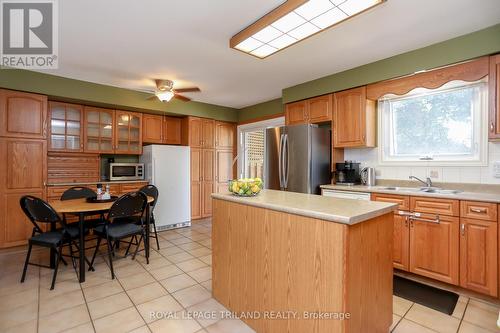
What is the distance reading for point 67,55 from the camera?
9.71 ft

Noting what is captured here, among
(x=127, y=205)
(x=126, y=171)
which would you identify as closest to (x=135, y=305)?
(x=127, y=205)

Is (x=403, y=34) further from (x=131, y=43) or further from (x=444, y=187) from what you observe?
(x=131, y=43)

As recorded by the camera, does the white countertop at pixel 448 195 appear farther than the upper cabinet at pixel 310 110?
No

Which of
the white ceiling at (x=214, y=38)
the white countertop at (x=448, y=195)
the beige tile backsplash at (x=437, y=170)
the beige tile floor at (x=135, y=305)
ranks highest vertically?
the white ceiling at (x=214, y=38)

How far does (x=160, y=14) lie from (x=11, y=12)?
1301 millimetres

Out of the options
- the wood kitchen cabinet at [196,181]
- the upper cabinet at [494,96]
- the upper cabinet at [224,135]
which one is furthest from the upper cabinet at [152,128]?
the upper cabinet at [494,96]

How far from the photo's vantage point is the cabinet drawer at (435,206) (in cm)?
236

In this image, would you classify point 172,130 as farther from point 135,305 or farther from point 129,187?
point 135,305

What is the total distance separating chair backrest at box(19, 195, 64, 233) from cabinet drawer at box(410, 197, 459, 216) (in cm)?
363

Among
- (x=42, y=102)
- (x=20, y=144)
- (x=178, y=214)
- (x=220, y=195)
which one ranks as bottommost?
(x=178, y=214)

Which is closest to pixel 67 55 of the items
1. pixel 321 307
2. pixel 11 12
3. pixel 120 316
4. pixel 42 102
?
pixel 11 12
